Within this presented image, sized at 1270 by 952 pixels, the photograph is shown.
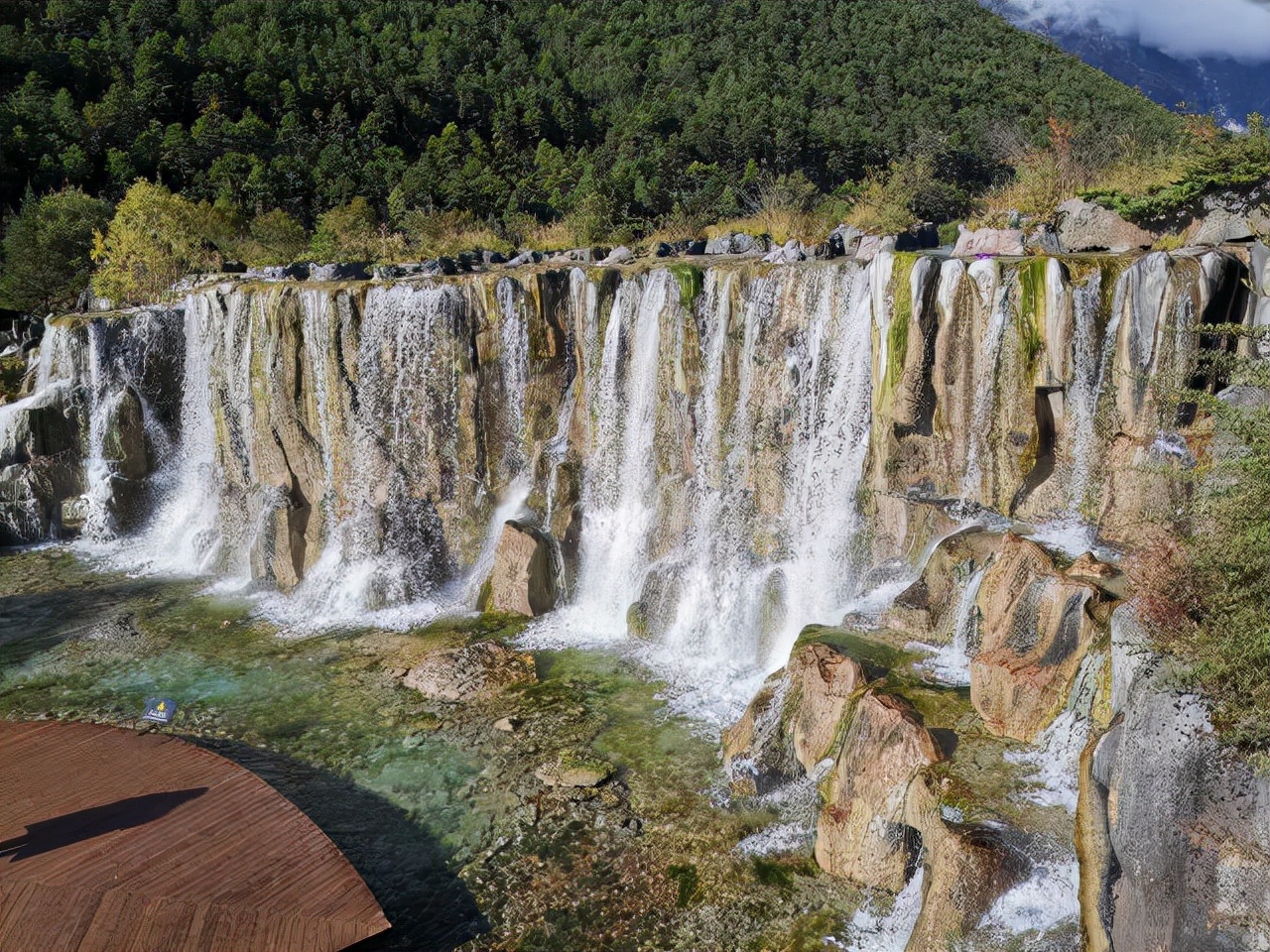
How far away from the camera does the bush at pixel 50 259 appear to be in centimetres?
2512

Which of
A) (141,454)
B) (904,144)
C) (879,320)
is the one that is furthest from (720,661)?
(904,144)

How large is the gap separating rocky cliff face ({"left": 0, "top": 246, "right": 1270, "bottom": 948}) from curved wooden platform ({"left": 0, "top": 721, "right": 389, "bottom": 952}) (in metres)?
4.04

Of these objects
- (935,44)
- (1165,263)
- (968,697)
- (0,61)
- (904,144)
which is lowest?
(968,697)

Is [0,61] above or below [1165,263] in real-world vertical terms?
above

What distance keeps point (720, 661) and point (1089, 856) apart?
19.5ft

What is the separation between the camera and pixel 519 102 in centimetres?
4134

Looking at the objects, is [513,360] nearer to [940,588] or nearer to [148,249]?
[940,588]

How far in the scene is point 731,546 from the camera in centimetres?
1254

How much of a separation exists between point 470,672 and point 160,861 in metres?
4.48

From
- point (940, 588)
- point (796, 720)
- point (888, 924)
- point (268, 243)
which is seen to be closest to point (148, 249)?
point (268, 243)

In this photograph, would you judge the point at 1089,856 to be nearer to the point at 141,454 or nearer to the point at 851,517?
the point at 851,517

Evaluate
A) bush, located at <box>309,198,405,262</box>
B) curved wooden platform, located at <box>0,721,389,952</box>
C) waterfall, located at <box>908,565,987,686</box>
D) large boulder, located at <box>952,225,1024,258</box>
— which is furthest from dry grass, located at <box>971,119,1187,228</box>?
bush, located at <box>309,198,405,262</box>

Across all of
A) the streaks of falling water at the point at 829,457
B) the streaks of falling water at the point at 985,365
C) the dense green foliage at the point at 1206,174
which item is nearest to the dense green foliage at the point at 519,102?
the streaks of falling water at the point at 829,457

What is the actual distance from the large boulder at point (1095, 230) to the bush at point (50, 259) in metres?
25.0
